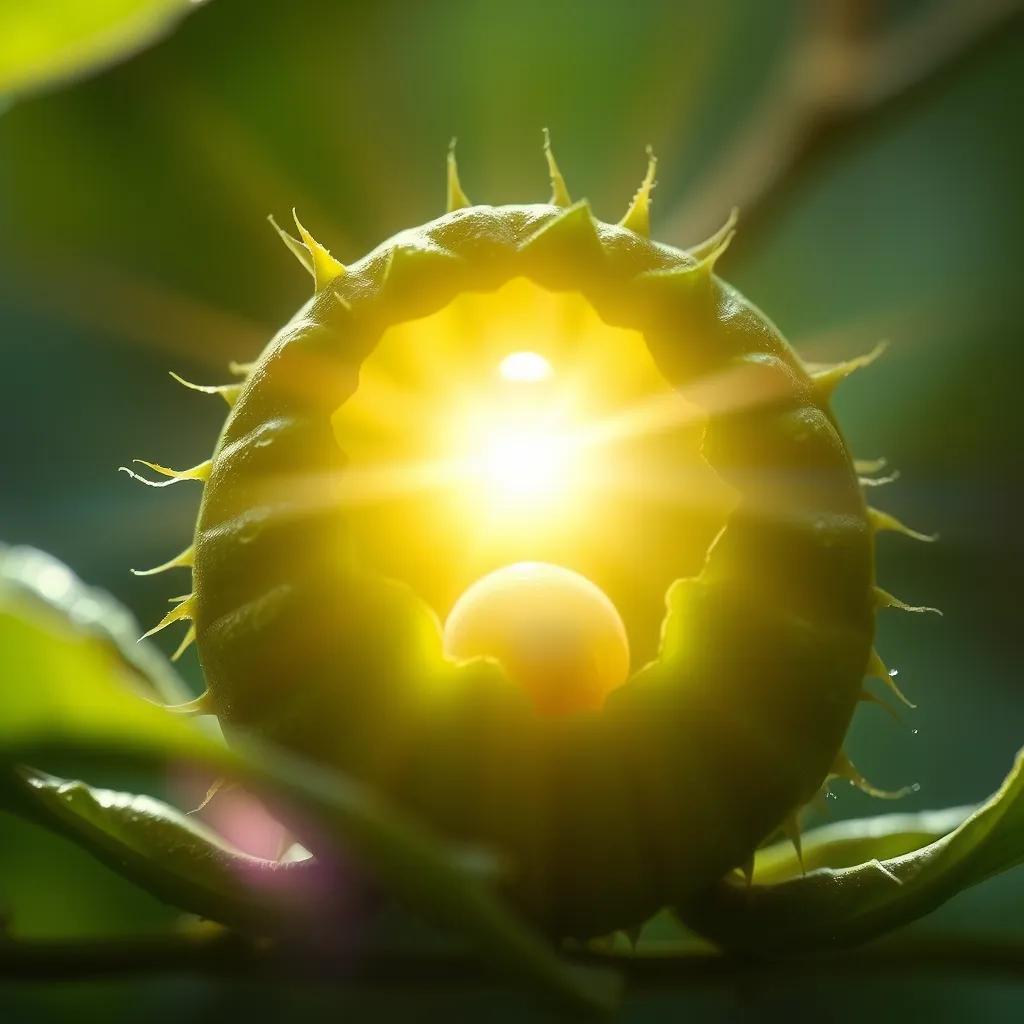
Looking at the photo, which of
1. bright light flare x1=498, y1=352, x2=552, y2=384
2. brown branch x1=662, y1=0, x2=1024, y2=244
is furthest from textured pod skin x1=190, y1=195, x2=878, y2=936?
brown branch x1=662, y1=0, x2=1024, y2=244

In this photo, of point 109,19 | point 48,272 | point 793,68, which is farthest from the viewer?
point 48,272

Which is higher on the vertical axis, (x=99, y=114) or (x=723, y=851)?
(x=99, y=114)

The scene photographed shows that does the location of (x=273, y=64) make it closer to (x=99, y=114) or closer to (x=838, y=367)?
(x=99, y=114)

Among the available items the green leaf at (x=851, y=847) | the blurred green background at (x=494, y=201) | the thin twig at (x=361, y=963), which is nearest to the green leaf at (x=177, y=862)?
the thin twig at (x=361, y=963)

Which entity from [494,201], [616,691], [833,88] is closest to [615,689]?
[616,691]

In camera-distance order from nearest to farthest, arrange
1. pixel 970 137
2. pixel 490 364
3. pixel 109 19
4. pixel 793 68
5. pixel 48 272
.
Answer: pixel 109 19 → pixel 490 364 → pixel 793 68 → pixel 48 272 → pixel 970 137

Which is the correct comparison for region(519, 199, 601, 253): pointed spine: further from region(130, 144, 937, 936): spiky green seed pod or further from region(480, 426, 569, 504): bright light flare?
region(480, 426, 569, 504): bright light flare

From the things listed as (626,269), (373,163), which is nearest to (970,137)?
(373,163)
